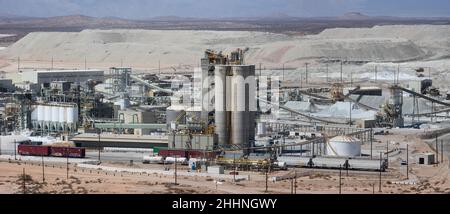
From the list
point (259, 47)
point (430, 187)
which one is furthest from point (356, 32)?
point (430, 187)

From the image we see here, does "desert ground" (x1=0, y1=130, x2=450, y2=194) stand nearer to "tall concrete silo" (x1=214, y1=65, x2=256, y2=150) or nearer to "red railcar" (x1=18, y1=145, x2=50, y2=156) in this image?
"red railcar" (x1=18, y1=145, x2=50, y2=156)

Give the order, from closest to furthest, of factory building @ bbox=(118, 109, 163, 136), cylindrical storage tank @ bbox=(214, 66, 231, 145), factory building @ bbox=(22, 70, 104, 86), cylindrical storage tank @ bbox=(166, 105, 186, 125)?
cylindrical storage tank @ bbox=(214, 66, 231, 145) → cylindrical storage tank @ bbox=(166, 105, 186, 125) → factory building @ bbox=(118, 109, 163, 136) → factory building @ bbox=(22, 70, 104, 86)

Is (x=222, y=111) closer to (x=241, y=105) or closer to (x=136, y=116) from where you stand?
(x=241, y=105)

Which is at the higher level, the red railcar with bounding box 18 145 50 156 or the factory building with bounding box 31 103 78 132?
the factory building with bounding box 31 103 78 132

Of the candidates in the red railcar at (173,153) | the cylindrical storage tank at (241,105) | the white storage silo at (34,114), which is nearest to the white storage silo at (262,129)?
the cylindrical storage tank at (241,105)

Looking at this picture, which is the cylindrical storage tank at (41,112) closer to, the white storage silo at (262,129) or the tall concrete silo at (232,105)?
the white storage silo at (262,129)

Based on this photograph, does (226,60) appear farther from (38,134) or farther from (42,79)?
(42,79)

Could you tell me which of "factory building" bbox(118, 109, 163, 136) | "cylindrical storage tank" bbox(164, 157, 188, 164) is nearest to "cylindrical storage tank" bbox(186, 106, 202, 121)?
"cylindrical storage tank" bbox(164, 157, 188, 164)
